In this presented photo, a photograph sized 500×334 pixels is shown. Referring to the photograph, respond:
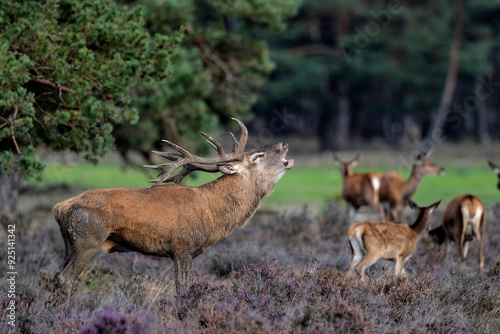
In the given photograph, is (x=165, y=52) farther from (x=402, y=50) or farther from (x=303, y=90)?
(x=402, y=50)

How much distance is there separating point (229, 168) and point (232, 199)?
37 cm

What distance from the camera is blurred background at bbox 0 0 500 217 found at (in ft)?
26.5

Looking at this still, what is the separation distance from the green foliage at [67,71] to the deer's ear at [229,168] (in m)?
1.95

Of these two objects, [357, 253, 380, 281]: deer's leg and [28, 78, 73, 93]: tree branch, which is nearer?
A: [28, 78, 73, 93]: tree branch

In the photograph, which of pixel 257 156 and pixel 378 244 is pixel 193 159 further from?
pixel 378 244

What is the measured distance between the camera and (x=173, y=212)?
6.62 m

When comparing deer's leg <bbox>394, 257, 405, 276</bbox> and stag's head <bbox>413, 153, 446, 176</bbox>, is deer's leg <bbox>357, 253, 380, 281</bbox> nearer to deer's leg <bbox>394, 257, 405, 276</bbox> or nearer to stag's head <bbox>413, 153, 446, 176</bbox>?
deer's leg <bbox>394, 257, 405, 276</bbox>

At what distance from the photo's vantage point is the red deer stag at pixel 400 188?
1423cm

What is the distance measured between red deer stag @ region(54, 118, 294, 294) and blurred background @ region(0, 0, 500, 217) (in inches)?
66.6

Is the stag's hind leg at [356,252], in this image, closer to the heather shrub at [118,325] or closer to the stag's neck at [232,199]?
the stag's neck at [232,199]

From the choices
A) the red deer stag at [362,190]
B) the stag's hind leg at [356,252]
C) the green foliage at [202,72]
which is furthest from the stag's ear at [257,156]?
the red deer stag at [362,190]

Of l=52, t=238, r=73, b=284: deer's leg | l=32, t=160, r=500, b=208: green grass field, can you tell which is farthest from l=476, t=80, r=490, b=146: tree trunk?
l=52, t=238, r=73, b=284: deer's leg

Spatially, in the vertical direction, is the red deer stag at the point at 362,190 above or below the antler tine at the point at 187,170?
below

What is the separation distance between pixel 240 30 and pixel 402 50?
3003cm
